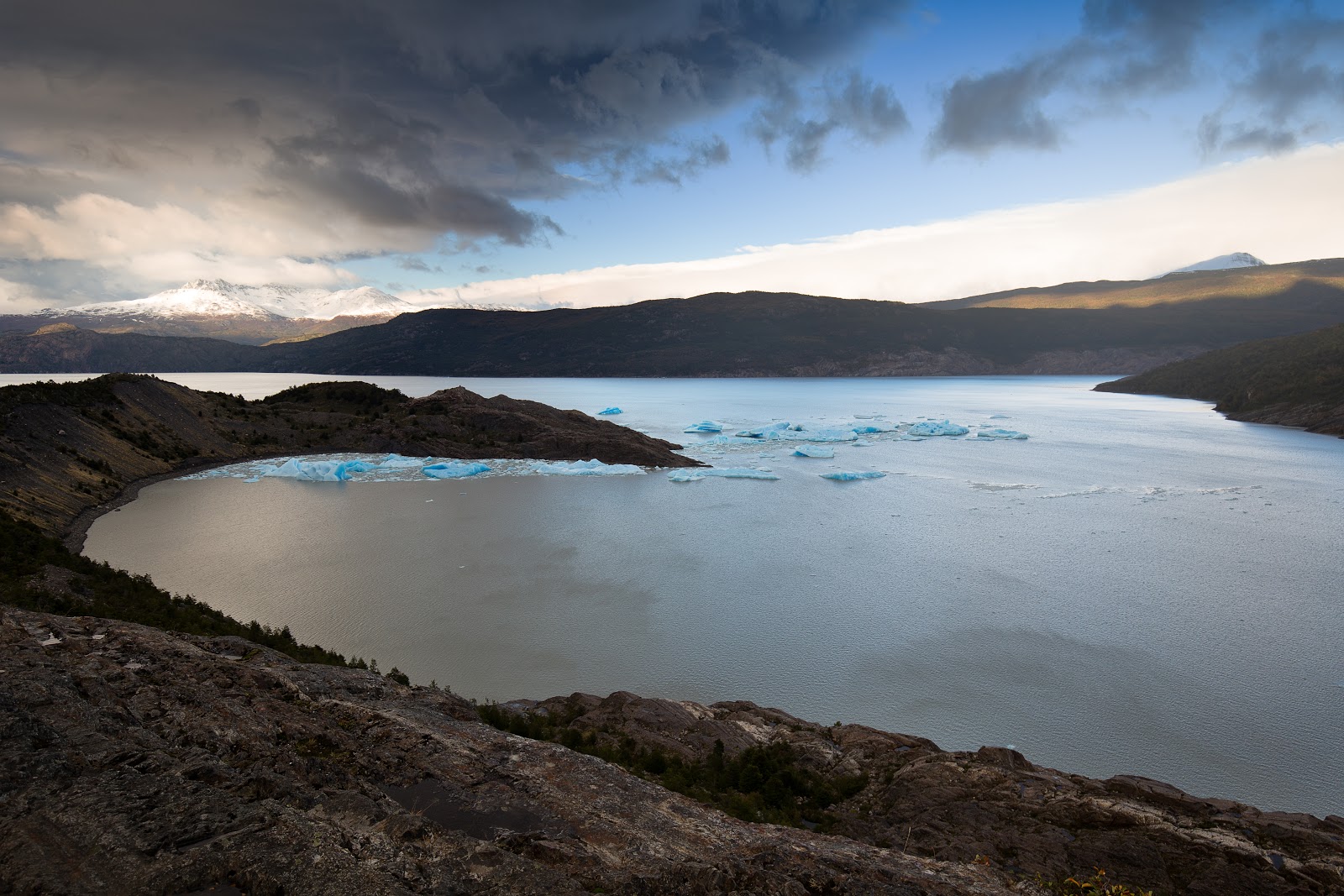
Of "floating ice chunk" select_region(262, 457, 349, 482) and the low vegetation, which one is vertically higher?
"floating ice chunk" select_region(262, 457, 349, 482)

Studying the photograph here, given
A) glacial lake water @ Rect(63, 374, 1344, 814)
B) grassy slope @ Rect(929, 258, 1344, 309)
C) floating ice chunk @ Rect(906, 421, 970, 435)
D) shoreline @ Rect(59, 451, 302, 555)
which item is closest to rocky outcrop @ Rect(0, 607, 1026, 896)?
glacial lake water @ Rect(63, 374, 1344, 814)

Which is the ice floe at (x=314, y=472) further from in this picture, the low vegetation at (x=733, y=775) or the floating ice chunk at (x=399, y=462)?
the low vegetation at (x=733, y=775)

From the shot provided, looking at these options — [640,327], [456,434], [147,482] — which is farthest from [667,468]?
[640,327]

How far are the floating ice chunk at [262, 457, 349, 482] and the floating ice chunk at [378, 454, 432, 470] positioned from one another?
270 cm

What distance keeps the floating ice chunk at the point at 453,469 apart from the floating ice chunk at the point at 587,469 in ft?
9.97

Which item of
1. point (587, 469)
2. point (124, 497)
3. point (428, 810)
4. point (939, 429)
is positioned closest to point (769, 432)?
point (939, 429)

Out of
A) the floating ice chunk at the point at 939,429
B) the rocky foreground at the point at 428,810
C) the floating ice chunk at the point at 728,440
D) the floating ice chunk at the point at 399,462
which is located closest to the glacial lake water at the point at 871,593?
the rocky foreground at the point at 428,810

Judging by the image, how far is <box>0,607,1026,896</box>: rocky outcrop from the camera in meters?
3.93

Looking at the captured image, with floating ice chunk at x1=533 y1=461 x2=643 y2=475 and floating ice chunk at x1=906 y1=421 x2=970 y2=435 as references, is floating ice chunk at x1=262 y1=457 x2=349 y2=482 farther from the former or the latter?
floating ice chunk at x1=906 y1=421 x2=970 y2=435

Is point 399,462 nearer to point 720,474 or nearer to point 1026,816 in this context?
point 720,474

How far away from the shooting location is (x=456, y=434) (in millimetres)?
38719

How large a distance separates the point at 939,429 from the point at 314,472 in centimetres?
4182

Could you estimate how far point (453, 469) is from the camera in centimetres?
3222

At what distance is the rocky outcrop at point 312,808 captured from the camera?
393cm
